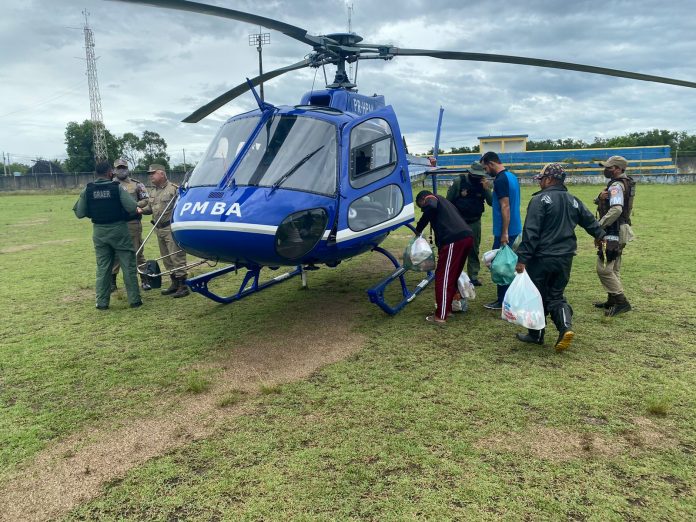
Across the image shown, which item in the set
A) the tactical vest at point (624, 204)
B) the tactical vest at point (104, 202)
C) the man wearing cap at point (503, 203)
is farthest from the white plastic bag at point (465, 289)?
the tactical vest at point (104, 202)

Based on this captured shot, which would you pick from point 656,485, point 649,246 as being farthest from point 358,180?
point 649,246

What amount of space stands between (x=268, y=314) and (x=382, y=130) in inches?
107

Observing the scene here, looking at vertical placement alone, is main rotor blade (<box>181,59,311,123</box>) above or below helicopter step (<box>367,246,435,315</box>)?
above

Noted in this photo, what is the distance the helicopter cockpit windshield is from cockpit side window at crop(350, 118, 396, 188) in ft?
0.96

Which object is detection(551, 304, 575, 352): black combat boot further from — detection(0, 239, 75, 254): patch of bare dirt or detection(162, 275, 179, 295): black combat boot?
detection(0, 239, 75, 254): patch of bare dirt

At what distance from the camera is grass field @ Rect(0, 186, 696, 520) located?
250cm

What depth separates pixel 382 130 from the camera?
5.54 meters

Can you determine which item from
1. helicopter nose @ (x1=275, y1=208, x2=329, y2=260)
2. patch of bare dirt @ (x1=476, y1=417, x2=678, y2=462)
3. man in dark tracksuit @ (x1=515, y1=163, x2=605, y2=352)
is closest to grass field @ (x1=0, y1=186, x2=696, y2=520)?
patch of bare dirt @ (x1=476, y1=417, x2=678, y2=462)

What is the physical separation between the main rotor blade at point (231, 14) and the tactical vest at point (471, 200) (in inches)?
112

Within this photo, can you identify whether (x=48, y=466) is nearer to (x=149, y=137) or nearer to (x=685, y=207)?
(x=685, y=207)

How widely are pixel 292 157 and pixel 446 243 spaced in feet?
6.50

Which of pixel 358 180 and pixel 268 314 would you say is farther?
pixel 268 314

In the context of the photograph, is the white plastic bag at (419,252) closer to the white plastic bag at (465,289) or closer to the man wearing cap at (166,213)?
the white plastic bag at (465,289)

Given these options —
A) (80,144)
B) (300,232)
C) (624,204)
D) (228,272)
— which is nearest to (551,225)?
(624,204)
